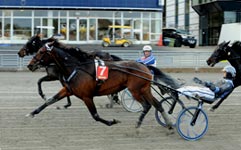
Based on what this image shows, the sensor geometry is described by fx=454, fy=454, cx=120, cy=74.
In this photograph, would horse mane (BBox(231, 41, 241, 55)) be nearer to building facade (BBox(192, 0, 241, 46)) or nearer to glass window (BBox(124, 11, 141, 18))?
glass window (BBox(124, 11, 141, 18))

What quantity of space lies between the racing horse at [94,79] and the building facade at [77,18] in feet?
120

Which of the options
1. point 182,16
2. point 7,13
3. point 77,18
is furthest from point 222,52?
point 182,16

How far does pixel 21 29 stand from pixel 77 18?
5805mm

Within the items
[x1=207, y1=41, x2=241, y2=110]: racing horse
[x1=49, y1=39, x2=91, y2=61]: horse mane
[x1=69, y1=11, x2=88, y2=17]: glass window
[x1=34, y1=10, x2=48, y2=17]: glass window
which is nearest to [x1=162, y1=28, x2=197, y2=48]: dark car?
[x1=69, y1=11, x2=88, y2=17]: glass window

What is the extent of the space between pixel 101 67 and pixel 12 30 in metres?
38.6

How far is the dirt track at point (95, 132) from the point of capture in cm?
783

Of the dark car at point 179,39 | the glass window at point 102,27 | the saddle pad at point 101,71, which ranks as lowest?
the saddle pad at point 101,71

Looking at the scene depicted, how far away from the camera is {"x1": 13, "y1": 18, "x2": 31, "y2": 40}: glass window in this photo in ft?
150

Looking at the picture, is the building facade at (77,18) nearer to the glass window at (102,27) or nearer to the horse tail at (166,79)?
the glass window at (102,27)

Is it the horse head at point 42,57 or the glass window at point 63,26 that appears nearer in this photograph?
the horse head at point 42,57

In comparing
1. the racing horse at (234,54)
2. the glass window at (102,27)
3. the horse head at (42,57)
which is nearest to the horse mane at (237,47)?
the racing horse at (234,54)

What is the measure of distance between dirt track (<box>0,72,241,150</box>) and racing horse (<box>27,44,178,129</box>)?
1.49 ft

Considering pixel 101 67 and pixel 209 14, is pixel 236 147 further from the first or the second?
pixel 209 14

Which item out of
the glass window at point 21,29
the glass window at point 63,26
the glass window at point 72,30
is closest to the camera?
the glass window at point 21,29
